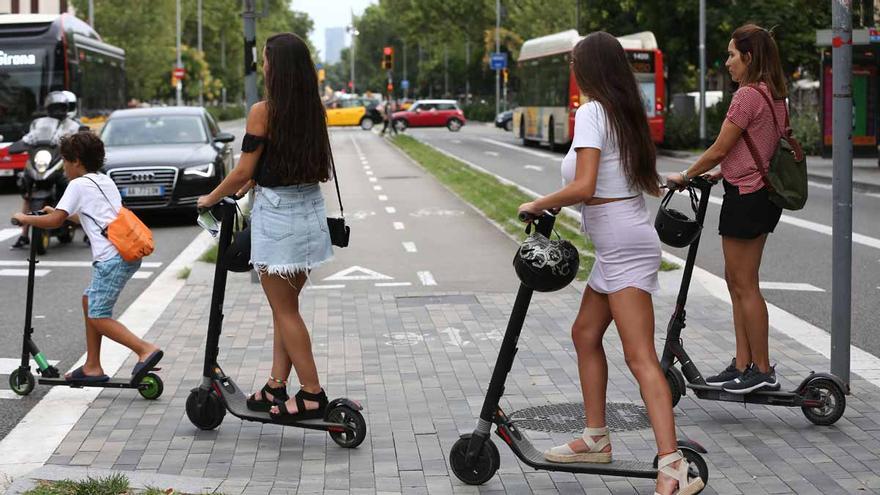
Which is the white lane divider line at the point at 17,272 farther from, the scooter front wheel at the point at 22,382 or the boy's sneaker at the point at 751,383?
the boy's sneaker at the point at 751,383

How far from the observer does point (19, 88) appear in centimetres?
2355

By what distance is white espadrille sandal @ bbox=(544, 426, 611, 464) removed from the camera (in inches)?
202

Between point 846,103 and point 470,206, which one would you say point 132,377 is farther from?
point 470,206

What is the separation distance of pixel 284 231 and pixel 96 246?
1670 mm

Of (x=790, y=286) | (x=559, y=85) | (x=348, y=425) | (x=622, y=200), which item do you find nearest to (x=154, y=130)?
(x=790, y=286)

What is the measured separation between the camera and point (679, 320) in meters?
6.29

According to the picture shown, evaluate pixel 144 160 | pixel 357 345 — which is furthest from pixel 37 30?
pixel 357 345

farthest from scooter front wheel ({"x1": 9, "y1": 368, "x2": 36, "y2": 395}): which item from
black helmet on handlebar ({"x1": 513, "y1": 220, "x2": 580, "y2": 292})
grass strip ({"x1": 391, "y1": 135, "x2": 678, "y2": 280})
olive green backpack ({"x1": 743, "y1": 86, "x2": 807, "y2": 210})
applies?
grass strip ({"x1": 391, "y1": 135, "x2": 678, "y2": 280})

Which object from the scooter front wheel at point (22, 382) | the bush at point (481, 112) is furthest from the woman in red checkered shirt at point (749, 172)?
the bush at point (481, 112)

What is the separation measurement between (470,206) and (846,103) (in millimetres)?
13190

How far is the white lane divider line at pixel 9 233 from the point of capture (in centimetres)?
1602

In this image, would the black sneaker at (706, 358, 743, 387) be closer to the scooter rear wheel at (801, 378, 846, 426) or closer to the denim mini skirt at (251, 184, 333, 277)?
the scooter rear wheel at (801, 378, 846, 426)

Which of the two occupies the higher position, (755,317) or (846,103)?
(846,103)

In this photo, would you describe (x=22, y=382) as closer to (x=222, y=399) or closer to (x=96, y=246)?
(x=96, y=246)
